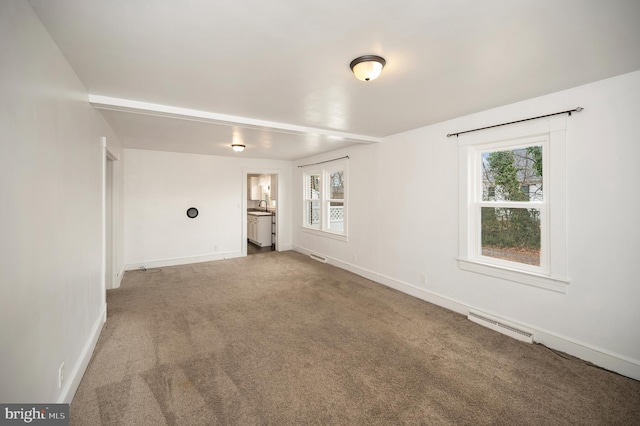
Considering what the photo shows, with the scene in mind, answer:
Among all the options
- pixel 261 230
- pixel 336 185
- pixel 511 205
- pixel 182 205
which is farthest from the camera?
pixel 261 230

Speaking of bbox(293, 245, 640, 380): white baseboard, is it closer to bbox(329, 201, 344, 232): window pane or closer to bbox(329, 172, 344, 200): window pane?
bbox(329, 201, 344, 232): window pane

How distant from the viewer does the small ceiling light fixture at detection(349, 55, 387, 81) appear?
6.50 feet

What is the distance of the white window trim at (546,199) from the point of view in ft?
8.70

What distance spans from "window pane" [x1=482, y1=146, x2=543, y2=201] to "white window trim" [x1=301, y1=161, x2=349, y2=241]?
2.56m

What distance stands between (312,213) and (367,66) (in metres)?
5.03

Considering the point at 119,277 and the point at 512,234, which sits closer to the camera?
the point at 512,234

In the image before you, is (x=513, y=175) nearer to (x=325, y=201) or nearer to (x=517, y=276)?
(x=517, y=276)

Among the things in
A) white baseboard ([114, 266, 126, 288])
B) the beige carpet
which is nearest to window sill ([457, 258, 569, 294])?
the beige carpet

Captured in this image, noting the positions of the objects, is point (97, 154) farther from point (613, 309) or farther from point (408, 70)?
point (613, 309)

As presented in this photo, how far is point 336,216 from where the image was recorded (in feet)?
19.9

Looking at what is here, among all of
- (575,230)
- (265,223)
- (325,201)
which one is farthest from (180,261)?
(575,230)

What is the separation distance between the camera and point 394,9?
150 cm

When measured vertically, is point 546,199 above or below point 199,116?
below

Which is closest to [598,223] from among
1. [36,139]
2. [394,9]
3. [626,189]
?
[626,189]
